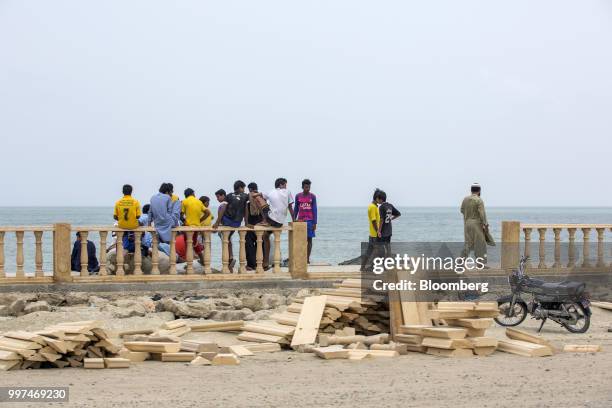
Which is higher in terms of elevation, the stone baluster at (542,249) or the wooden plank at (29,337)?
the stone baluster at (542,249)

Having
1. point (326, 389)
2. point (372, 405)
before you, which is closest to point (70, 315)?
point (326, 389)

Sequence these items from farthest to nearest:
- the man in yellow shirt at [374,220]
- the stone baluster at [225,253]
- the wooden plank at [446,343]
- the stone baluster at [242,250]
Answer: the man in yellow shirt at [374,220] → the stone baluster at [242,250] → the stone baluster at [225,253] → the wooden plank at [446,343]

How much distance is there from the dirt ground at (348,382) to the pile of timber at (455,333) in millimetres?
191

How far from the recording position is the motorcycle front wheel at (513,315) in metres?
14.9

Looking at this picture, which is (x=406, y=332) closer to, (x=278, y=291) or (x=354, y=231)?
(x=278, y=291)

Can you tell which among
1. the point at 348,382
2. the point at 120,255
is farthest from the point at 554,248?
the point at 348,382

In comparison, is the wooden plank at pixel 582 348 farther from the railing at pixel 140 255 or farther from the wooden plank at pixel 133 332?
the railing at pixel 140 255

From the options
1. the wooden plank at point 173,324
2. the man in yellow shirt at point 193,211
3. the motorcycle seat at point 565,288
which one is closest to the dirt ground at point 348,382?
the wooden plank at point 173,324

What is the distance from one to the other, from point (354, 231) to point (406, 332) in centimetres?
6960

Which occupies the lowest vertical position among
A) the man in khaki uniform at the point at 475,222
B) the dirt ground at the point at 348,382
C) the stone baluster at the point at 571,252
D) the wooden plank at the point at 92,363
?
the dirt ground at the point at 348,382

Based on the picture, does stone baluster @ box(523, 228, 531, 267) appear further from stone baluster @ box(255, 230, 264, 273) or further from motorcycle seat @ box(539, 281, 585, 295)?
stone baluster @ box(255, 230, 264, 273)

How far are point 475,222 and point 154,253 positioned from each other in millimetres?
5317

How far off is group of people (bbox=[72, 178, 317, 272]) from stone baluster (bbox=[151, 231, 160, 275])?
0.09 meters

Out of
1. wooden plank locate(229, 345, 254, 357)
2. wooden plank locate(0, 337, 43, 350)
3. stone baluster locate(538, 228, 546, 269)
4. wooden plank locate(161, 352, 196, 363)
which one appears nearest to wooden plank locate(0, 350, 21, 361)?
wooden plank locate(0, 337, 43, 350)
